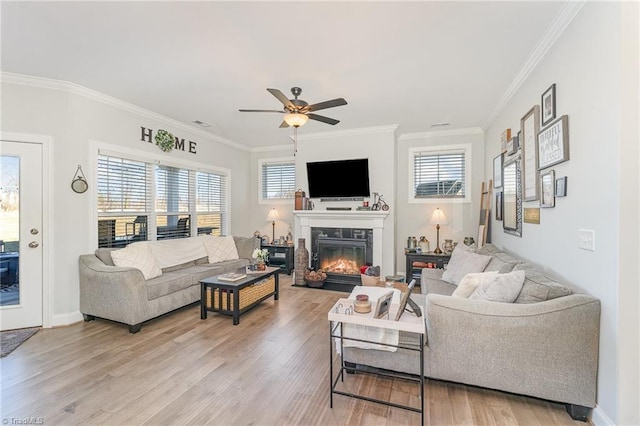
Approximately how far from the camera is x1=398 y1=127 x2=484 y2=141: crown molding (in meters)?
5.07

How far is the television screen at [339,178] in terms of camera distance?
5.12m

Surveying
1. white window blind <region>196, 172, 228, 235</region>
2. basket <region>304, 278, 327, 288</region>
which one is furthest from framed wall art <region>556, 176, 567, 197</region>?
white window blind <region>196, 172, 228, 235</region>

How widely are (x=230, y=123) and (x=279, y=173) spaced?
6.31ft

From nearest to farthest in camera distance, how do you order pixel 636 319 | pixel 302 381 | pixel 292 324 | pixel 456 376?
pixel 636 319
pixel 456 376
pixel 302 381
pixel 292 324

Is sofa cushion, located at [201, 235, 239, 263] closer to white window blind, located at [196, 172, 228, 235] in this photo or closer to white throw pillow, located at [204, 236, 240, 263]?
white throw pillow, located at [204, 236, 240, 263]

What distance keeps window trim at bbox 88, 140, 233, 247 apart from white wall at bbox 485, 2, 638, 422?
15.8ft

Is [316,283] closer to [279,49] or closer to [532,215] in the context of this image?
[532,215]

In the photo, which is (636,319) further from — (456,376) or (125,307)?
(125,307)

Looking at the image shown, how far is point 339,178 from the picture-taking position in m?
5.29

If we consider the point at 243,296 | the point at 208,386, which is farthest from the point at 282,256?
the point at 208,386

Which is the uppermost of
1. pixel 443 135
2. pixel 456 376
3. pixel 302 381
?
pixel 443 135

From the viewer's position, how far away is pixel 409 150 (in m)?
5.45

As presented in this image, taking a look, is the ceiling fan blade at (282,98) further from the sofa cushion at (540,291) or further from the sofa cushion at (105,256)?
the sofa cushion at (105,256)

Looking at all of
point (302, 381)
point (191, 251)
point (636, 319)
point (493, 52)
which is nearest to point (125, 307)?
point (191, 251)
